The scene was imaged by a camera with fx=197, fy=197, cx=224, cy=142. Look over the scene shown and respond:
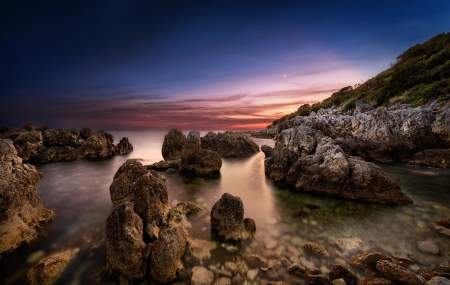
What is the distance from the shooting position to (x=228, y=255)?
25.2ft

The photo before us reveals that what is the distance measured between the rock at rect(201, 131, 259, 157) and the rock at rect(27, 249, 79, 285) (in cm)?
2698

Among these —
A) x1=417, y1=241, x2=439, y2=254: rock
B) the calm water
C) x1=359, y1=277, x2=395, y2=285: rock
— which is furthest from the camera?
x1=417, y1=241, x2=439, y2=254: rock

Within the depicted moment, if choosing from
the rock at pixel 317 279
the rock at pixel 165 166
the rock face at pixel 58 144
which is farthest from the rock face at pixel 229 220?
the rock face at pixel 58 144

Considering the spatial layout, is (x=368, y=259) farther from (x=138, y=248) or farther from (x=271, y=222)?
(x=138, y=248)

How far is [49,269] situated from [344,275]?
32.5 feet

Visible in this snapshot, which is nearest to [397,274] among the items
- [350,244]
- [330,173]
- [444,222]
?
[350,244]

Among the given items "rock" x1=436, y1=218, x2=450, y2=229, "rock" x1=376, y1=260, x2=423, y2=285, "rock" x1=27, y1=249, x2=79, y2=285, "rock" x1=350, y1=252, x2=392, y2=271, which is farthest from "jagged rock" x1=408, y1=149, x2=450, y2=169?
"rock" x1=27, y1=249, x2=79, y2=285

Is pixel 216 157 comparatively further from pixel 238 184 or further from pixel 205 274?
pixel 205 274

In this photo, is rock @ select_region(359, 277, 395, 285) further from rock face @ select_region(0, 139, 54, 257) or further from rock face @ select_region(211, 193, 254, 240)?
rock face @ select_region(0, 139, 54, 257)

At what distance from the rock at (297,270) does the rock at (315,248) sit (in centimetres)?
127

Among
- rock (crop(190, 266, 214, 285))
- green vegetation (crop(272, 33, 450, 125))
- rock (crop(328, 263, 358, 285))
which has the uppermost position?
green vegetation (crop(272, 33, 450, 125))

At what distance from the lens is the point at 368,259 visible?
7039 mm

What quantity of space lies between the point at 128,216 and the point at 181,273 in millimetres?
2668

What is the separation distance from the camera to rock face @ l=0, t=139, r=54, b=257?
25.3ft
